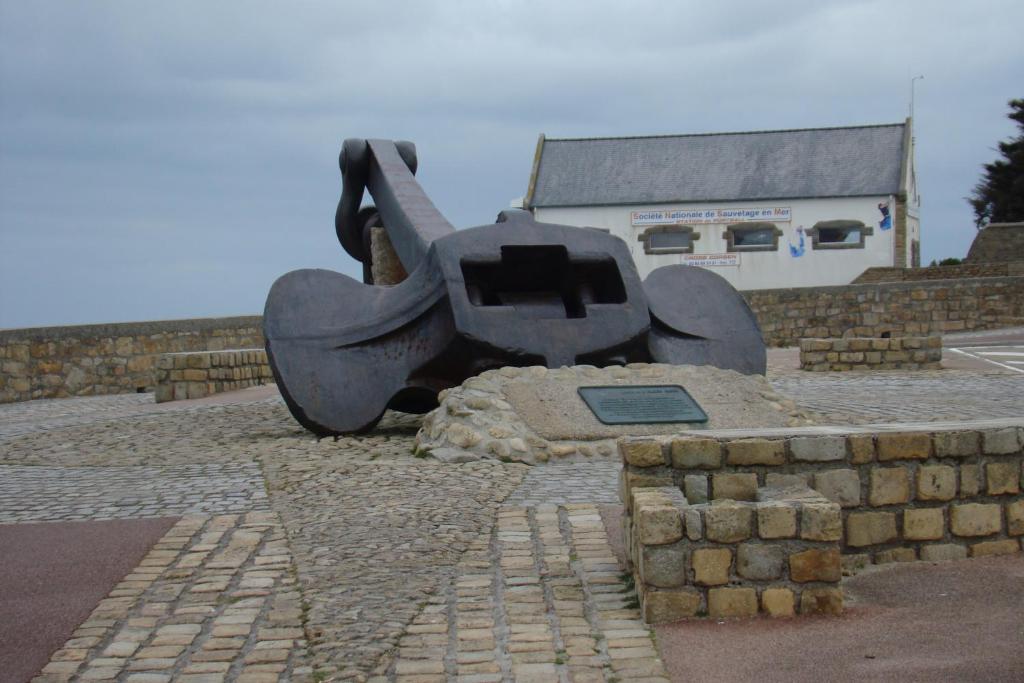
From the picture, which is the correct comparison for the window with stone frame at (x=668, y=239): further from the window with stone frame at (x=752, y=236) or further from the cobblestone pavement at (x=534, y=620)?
the cobblestone pavement at (x=534, y=620)

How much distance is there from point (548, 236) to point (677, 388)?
142cm

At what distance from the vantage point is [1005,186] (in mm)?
37906

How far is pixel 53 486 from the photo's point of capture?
6.45 metres

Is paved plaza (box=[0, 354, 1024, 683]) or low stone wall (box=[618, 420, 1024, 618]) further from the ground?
low stone wall (box=[618, 420, 1024, 618])

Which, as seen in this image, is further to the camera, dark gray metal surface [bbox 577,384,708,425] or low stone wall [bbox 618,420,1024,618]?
dark gray metal surface [bbox 577,384,708,425]

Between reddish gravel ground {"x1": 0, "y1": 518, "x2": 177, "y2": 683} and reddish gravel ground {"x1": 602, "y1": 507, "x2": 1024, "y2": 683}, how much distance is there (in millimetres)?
1855

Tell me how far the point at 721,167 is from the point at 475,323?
28199 millimetres

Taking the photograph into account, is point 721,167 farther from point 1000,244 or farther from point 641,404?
point 641,404

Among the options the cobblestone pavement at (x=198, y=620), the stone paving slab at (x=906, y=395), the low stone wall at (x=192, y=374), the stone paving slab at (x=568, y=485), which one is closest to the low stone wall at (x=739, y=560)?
the cobblestone pavement at (x=198, y=620)

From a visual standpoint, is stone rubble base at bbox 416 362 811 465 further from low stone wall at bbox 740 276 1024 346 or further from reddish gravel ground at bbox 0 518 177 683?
low stone wall at bbox 740 276 1024 346

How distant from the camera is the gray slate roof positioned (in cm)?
3362

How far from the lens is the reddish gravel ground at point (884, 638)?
321 centimetres

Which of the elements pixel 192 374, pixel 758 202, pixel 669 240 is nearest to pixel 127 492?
pixel 192 374

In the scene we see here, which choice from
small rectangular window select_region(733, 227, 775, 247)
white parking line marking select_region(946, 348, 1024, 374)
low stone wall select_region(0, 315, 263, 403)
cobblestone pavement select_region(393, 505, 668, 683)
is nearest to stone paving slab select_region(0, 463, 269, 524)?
cobblestone pavement select_region(393, 505, 668, 683)
